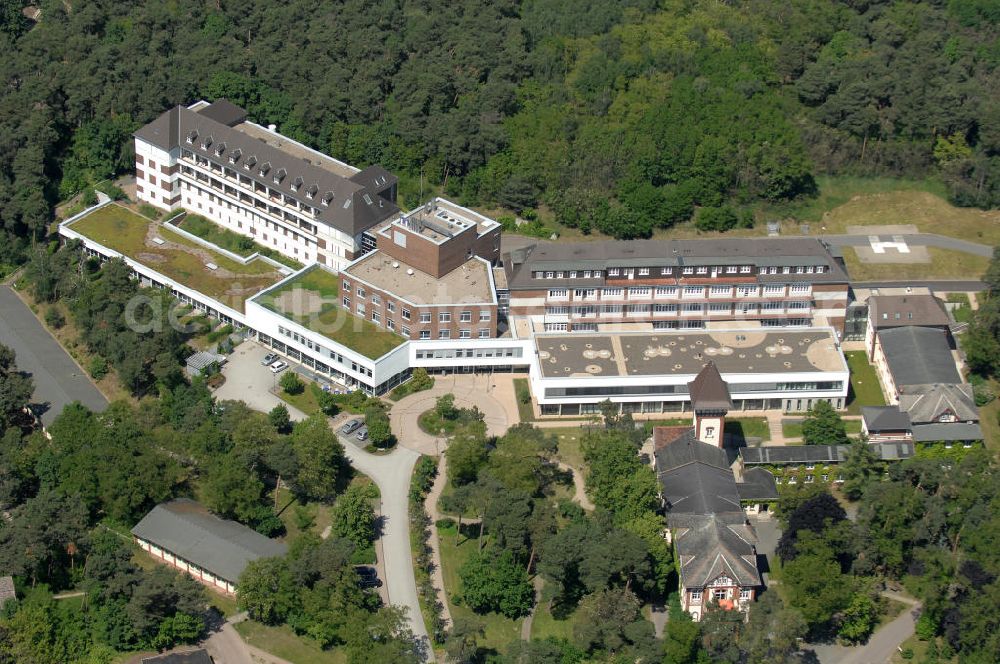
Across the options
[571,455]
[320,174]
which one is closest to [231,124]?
[320,174]

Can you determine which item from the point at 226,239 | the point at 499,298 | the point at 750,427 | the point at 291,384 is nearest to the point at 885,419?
the point at 750,427

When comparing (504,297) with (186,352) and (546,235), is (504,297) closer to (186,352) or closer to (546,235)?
(546,235)

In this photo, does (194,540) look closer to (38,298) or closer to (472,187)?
(38,298)

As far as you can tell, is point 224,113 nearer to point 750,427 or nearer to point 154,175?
point 154,175

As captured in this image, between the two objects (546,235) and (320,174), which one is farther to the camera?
(546,235)

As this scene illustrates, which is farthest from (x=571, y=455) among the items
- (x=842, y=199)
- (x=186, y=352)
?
(x=842, y=199)

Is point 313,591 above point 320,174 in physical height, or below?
below

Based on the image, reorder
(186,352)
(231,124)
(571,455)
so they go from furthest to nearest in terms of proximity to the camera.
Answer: (231,124) < (186,352) < (571,455)

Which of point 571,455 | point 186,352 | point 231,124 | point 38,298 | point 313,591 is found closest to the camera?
point 313,591
